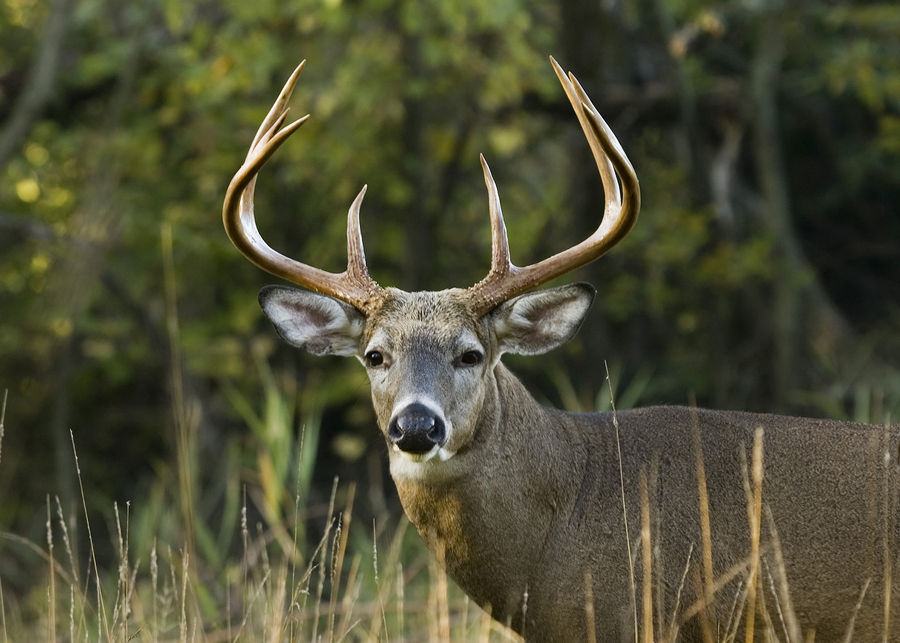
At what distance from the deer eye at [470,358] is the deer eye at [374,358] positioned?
0.28m

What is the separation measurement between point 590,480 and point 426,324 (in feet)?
2.50

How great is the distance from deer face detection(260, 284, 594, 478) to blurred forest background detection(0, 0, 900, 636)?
5334mm

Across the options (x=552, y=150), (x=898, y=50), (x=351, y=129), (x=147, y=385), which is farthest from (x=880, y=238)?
(x=147, y=385)

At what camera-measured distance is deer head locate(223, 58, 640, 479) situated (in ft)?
14.8

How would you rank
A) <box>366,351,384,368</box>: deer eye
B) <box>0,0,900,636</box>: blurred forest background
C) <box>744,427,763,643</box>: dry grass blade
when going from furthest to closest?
<box>0,0,900,636</box>: blurred forest background → <box>366,351,384,368</box>: deer eye → <box>744,427,763,643</box>: dry grass blade

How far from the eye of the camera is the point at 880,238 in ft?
40.7

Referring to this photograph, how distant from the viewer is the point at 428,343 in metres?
4.70

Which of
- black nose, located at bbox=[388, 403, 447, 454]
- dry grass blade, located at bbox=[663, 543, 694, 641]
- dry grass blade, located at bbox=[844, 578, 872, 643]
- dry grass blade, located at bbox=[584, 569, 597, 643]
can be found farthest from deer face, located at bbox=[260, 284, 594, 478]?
dry grass blade, located at bbox=[844, 578, 872, 643]

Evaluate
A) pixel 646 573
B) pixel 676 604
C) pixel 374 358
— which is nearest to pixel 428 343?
pixel 374 358

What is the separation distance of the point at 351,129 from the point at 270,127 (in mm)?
6388

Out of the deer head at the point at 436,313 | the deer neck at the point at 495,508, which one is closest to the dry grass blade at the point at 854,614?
the deer neck at the point at 495,508

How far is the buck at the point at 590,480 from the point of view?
4293 millimetres

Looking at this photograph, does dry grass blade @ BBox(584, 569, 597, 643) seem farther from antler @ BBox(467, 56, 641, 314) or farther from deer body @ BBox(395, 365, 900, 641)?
antler @ BBox(467, 56, 641, 314)

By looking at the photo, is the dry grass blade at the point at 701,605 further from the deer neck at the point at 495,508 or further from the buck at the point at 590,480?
the deer neck at the point at 495,508
